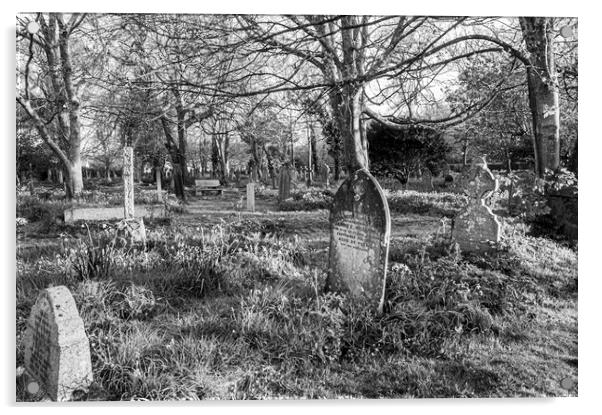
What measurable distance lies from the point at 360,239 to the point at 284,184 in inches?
156

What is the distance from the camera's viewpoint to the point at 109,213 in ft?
17.1

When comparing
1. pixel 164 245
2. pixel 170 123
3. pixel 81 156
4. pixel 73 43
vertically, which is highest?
pixel 73 43

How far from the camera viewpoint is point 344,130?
4.85 m

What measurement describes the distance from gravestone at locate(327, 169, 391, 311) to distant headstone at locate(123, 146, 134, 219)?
2312mm

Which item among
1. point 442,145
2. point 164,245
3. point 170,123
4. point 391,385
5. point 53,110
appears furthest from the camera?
point 442,145

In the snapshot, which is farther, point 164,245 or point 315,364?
point 164,245

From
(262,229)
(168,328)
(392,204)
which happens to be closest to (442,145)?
(392,204)

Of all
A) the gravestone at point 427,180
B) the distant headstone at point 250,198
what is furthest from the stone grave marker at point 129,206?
the gravestone at point 427,180

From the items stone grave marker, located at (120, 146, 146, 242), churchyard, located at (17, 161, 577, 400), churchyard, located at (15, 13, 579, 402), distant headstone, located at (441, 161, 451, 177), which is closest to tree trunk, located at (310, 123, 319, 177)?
churchyard, located at (15, 13, 579, 402)

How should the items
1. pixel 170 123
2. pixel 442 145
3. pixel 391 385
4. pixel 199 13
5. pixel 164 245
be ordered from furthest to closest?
1. pixel 442 145
2. pixel 170 123
3. pixel 164 245
4. pixel 199 13
5. pixel 391 385

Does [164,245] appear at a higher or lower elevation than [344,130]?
lower

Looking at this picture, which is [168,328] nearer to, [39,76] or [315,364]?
[315,364]

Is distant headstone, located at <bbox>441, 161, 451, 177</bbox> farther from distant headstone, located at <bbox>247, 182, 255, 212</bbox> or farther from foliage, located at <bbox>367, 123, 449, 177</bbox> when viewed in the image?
distant headstone, located at <bbox>247, 182, 255, 212</bbox>

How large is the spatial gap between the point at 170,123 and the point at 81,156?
988mm
